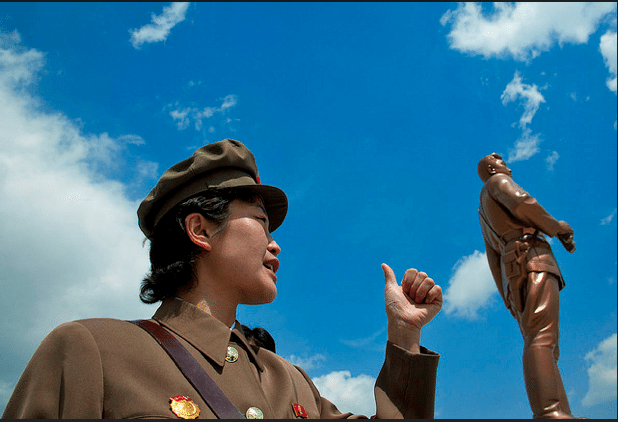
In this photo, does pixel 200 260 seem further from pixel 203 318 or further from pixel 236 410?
pixel 236 410

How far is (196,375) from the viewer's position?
1.85m

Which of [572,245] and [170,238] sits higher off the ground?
[572,245]

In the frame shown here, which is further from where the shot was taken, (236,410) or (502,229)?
(502,229)

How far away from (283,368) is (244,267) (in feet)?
1.68

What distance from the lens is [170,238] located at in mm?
2449

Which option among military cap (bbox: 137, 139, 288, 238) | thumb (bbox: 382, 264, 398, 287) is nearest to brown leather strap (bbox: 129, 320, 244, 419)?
military cap (bbox: 137, 139, 288, 238)

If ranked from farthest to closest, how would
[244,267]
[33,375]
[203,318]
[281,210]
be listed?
[281,210], [244,267], [203,318], [33,375]

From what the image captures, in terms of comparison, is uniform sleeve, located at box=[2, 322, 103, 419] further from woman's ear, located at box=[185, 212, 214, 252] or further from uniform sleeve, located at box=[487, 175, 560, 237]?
uniform sleeve, located at box=[487, 175, 560, 237]

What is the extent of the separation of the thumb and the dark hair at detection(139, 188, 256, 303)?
0.77 meters

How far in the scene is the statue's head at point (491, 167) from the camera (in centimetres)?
584

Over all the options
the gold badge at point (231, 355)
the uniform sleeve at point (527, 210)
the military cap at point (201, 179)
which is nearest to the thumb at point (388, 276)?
the military cap at point (201, 179)

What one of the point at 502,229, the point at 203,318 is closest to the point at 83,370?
the point at 203,318

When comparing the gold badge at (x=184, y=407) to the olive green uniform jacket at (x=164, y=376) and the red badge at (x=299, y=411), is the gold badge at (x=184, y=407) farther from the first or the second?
the red badge at (x=299, y=411)

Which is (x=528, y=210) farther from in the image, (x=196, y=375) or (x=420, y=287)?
(x=196, y=375)
